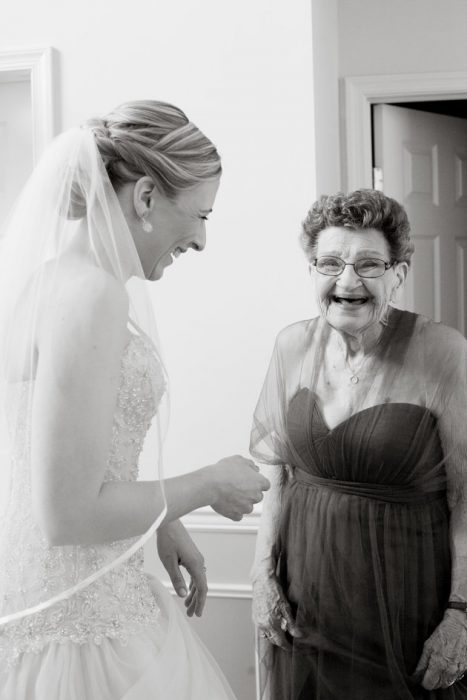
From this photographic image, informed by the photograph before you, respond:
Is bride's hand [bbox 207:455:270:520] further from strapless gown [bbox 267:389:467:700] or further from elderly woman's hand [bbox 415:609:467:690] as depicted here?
elderly woman's hand [bbox 415:609:467:690]

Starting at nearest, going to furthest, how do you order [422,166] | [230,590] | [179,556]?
[179,556]
[230,590]
[422,166]

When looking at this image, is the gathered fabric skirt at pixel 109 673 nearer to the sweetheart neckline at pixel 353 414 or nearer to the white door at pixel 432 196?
the sweetheart neckline at pixel 353 414

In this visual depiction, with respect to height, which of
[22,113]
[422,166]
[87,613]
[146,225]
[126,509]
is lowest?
[87,613]

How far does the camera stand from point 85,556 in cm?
142

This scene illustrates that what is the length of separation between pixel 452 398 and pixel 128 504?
946 mm

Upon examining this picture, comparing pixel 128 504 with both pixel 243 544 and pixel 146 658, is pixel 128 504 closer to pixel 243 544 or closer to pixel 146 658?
pixel 146 658

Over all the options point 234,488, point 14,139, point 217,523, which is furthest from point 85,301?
point 14,139

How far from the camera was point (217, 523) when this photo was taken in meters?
3.13

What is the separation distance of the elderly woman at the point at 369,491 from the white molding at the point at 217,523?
33.3 inches

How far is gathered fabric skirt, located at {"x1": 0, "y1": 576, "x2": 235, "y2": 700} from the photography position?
4.49 feet

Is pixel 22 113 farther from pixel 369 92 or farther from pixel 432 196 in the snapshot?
pixel 432 196

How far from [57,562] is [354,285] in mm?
989

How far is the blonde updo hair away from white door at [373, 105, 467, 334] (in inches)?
95.0

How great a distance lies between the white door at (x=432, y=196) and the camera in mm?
3775
